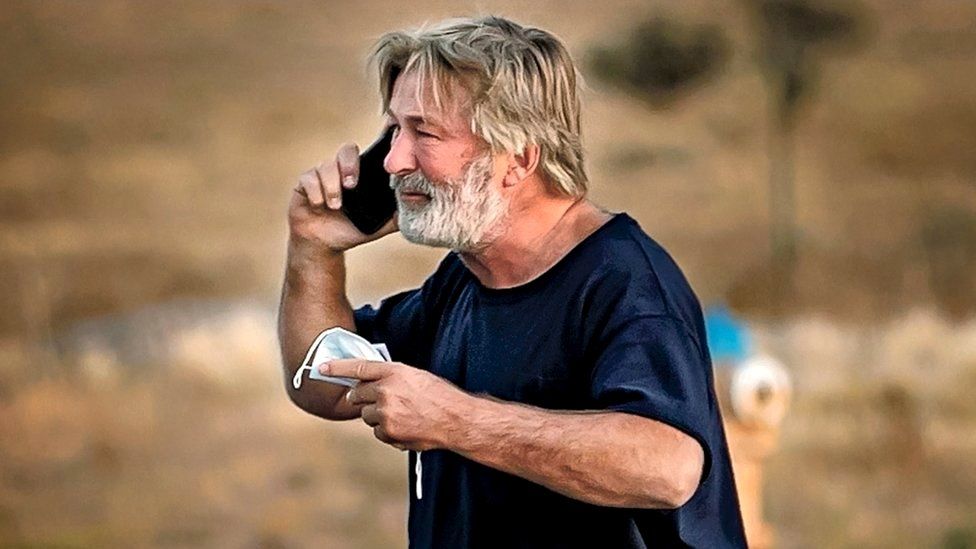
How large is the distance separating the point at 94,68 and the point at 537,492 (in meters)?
4.62

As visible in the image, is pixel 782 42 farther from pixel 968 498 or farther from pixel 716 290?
pixel 968 498

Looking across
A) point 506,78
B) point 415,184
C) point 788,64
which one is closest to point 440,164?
point 415,184

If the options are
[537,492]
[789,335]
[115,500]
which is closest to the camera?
[537,492]

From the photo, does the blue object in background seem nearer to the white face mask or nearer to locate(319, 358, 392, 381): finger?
the white face mask

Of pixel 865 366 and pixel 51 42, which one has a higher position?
pixel 51 42

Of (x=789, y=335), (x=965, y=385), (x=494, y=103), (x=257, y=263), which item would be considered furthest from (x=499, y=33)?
(x=965, y=385)

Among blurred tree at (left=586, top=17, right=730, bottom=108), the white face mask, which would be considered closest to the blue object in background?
blurred tree at (left=586, top=17, right=730, bottom=108)

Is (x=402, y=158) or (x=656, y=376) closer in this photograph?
(x=656, y=376)

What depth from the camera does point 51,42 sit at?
668 cm

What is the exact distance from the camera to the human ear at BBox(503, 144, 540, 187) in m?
2.67

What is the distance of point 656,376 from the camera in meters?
2.34

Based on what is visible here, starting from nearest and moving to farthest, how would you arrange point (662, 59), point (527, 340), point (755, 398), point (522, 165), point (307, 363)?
point (527, 340)
point (522, 165)
point (307, 363)
point (755, 398)
point (662, 59)

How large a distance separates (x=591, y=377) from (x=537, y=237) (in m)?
0.31

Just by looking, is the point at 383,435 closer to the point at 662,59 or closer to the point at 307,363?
the point at 307,363
